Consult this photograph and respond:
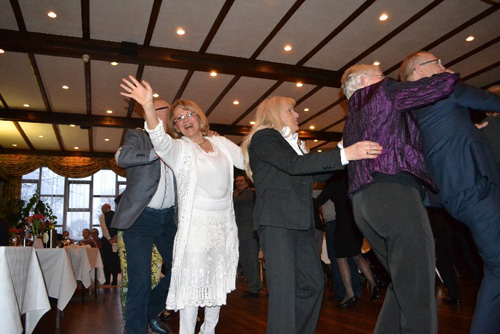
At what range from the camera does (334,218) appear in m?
4.93

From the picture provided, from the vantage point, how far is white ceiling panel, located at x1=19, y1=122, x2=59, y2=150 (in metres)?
11.6

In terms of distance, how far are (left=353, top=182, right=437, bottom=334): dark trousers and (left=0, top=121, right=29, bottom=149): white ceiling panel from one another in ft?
40.0

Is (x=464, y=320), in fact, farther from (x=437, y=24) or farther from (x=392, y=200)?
(x=437, y=24)

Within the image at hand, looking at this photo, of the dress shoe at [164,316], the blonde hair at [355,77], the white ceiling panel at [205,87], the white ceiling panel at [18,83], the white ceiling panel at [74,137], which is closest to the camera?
the blonde hair at [355,77]

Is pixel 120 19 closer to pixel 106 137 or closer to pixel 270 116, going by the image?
pixel 270 116

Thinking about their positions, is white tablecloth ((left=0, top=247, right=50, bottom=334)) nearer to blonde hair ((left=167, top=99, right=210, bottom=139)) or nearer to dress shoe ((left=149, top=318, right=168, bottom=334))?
dress shoe ((left=149, top=318, right=168, bottom=334))

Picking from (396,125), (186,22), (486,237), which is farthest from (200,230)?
(186,22)

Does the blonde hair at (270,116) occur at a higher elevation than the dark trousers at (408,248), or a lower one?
higher

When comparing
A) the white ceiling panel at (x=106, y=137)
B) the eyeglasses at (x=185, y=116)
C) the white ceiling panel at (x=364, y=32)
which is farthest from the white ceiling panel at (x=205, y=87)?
the eyeglasses at (x=185, y=116)

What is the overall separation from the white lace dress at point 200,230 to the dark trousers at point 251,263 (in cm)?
326

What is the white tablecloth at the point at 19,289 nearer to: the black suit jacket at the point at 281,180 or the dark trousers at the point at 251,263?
the black suit jacket at the point at 281,180

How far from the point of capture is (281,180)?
6.15ft

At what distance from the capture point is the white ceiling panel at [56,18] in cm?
586

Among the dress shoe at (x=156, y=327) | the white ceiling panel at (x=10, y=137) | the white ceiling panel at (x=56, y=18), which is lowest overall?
the dress shoe at (x=156, y=327)
